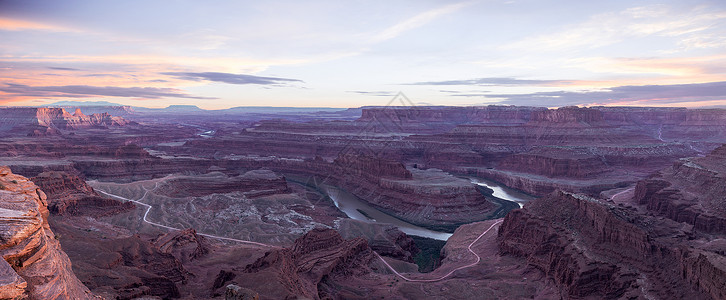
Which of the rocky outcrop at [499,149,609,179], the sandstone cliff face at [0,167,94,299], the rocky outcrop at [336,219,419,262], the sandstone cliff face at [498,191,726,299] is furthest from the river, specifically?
the sandstone cliff face at [0,167,94,299]

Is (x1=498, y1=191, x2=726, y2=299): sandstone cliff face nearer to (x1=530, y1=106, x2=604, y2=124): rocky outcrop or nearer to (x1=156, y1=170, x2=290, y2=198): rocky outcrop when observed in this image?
(x1=156, y1=170, x2=290, y2=198): rocky outcrop

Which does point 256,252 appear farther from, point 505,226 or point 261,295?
point 505,226

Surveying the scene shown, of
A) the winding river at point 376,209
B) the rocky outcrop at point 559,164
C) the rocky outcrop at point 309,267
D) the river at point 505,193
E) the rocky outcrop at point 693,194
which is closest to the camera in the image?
the rocky outcrop at point 309,267

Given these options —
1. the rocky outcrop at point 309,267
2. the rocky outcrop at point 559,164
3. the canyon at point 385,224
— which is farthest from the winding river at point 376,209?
the rocky outcrop at point 309,267

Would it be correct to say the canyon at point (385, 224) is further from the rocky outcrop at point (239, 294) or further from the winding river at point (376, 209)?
the winding river at point (376, 209)

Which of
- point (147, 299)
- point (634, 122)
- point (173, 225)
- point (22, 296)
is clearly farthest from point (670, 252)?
point (634, 122)

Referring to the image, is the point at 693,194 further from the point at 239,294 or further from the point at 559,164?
the point at 239,294
